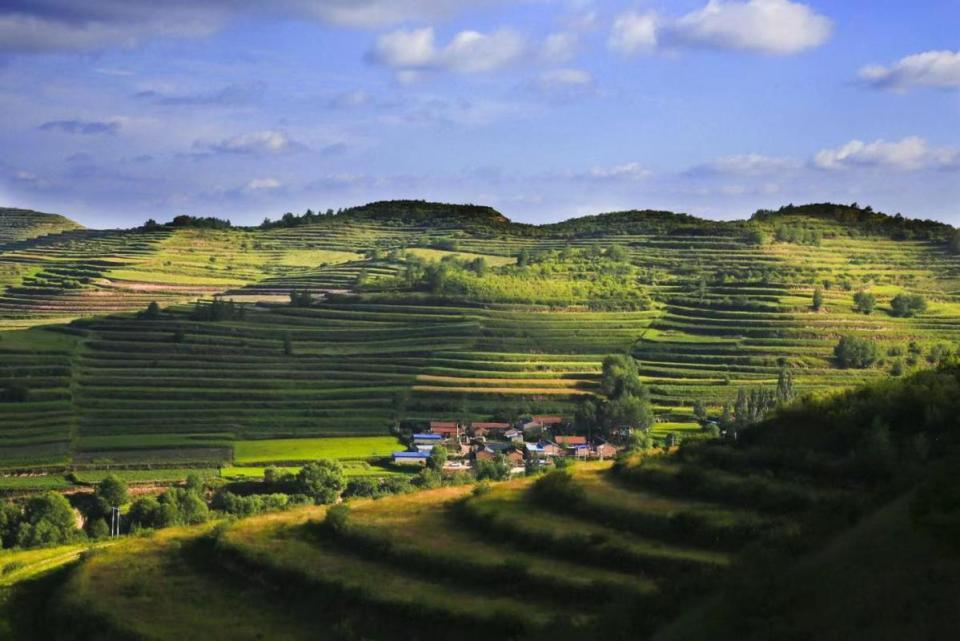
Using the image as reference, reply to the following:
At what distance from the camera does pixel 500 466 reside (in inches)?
2196

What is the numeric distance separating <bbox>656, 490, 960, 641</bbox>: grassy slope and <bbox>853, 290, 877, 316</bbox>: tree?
73.6 meters

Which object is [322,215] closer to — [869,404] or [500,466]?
[500,466]

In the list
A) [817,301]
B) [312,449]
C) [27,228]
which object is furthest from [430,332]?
[27,228]

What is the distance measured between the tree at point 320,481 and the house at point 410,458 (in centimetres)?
597

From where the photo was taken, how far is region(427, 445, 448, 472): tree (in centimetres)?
5932

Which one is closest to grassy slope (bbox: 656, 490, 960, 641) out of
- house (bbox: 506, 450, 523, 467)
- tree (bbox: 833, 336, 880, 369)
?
house (bbox: 506, 450, 523, 467)

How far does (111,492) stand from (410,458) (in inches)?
557

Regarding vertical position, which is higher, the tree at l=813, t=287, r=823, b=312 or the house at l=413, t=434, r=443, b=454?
the tree at l=813, t=287, r=823, b=312

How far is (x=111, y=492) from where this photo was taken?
53188 millimetres

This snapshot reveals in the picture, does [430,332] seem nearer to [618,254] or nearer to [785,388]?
[785,388]

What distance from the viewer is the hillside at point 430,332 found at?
70.1 m

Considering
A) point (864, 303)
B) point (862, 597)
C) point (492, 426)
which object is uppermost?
point (864, 303)

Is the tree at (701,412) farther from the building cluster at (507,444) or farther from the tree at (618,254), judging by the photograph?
the tree at (618,254)

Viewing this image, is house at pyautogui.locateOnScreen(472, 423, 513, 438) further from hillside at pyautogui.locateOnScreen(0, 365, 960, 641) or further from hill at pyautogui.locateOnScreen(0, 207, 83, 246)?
hill at pyautogui.locateOnScreen(0, 207, 83, 246)
